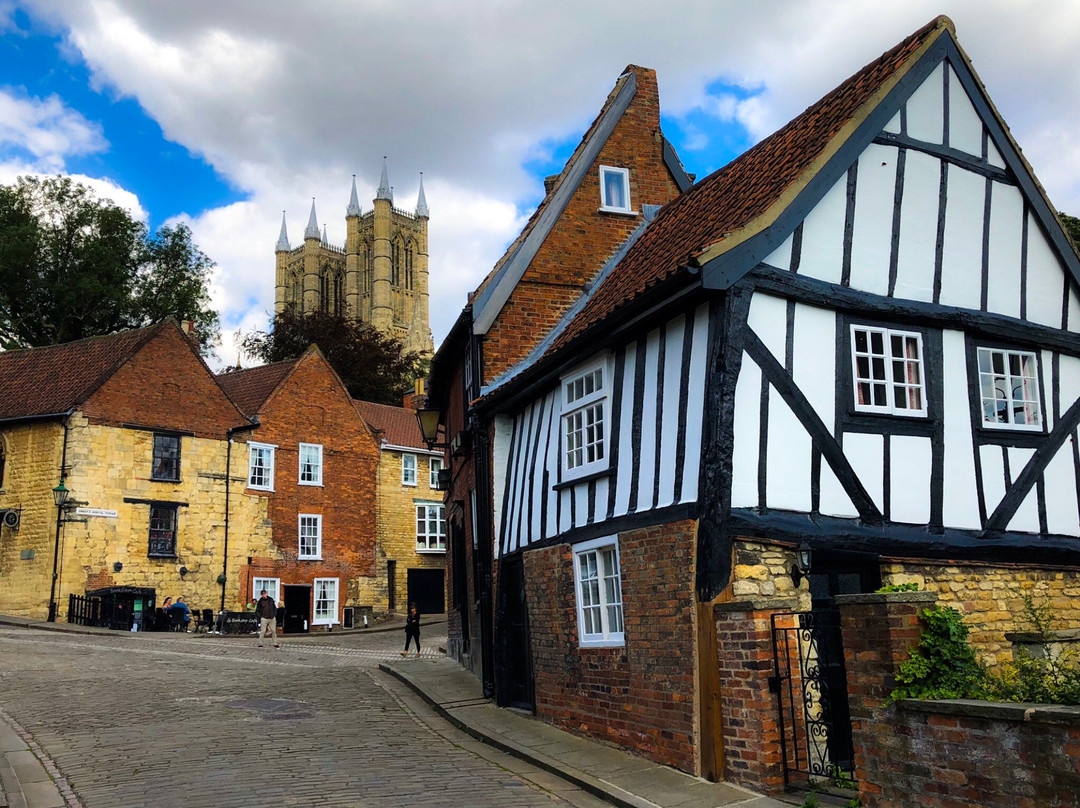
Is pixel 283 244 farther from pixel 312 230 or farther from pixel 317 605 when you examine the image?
pixel 317 605

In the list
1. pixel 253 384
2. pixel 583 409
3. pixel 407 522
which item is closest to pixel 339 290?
pixel 407 522

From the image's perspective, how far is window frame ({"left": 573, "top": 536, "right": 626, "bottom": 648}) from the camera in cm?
1137

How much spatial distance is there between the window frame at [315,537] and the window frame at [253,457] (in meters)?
1.68

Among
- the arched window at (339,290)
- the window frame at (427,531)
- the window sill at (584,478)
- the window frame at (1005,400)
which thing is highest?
the arched window at (339,290)

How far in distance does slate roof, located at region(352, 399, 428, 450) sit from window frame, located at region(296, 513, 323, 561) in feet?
15.9

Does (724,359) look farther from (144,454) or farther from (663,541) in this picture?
(144,454)

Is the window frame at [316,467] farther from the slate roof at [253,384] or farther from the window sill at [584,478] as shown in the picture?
the window sill at [584,478]

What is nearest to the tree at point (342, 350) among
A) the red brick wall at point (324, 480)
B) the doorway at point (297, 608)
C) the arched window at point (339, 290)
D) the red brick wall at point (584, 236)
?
the red brick wall at point (324, 480)

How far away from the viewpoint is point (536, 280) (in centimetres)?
1620

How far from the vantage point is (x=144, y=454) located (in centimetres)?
3241

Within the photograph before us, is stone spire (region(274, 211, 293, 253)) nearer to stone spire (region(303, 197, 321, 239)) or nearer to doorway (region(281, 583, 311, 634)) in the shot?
stone spire (region(303, 197, 321, 239))

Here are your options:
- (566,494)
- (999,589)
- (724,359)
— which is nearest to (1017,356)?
(999,589)

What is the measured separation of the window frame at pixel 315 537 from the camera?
37031 millimetres

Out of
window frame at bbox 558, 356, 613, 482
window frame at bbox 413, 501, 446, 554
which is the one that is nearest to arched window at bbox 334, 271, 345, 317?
window frame at bbox 413, 501, 446, 554
